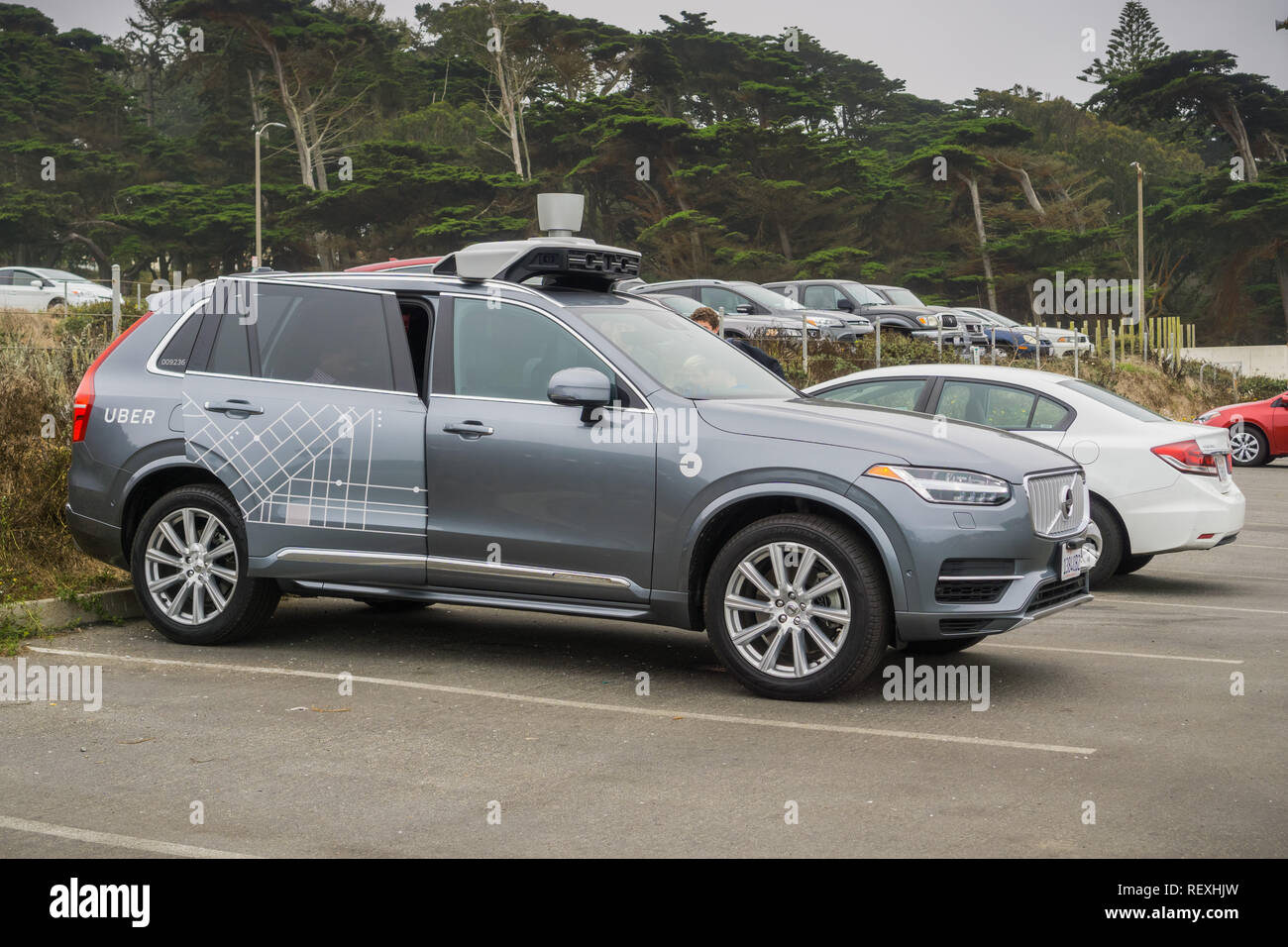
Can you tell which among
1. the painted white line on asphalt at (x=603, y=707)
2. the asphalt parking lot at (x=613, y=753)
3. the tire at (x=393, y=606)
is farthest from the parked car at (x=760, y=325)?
the painted white line on asphalt at (x=603, y=707)

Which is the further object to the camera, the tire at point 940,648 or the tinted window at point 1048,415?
the tinted window at point 1048,415

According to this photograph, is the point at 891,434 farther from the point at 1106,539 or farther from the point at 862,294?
the point at 862,294

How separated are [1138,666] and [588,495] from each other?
3077mm

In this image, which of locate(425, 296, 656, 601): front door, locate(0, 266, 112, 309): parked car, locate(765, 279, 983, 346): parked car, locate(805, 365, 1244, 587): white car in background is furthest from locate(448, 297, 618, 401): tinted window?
locate(0, 266, 112, 309): parked car

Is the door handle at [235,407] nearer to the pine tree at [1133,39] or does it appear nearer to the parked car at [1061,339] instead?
the parked car at [1061,339]

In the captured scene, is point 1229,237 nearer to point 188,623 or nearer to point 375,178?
point 375,178

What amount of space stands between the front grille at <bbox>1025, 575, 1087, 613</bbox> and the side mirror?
7.22 ft

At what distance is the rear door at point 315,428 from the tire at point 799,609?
167 centimetres

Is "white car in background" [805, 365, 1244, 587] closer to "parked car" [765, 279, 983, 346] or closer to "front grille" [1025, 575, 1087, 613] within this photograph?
"front grille" [1025, 575, 1087, 613]

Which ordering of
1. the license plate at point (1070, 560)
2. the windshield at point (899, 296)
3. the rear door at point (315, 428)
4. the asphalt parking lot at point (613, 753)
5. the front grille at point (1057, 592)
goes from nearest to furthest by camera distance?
the asphalt parking lot at point (613, 753) → the front grille at point (1057, 592) → the license plate at point (1070, 560) → the rear door at point (315, 428) → the windshield at point (899, 296)

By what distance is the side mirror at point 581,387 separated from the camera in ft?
23.0

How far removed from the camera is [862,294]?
3073 centimetres
